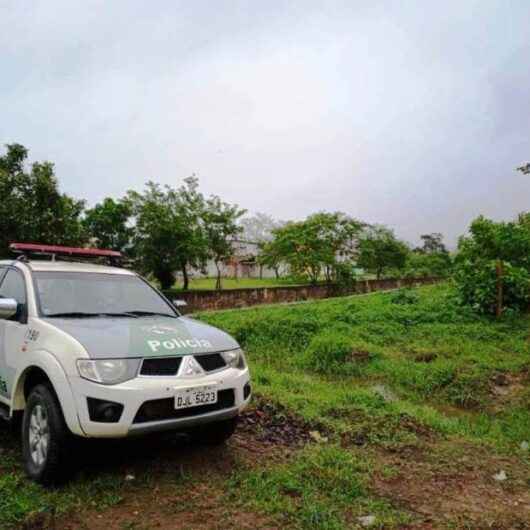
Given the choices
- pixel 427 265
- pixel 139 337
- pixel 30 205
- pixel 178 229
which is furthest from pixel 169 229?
pixel 427 265

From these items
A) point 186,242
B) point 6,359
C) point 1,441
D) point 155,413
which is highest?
point 186,242

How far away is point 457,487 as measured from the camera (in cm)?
351

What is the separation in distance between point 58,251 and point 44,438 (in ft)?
6.80

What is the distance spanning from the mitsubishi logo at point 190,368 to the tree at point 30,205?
1407 cm

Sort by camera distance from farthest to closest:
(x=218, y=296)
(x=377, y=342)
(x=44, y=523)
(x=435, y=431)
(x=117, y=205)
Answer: (x=117, y=205) < (x=218, y=296) < (x=377, y=342) < (x=435, y=431) < (x=44, y=523)

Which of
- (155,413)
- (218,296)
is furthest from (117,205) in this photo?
(155,413)

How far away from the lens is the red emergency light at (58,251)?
4430 mm

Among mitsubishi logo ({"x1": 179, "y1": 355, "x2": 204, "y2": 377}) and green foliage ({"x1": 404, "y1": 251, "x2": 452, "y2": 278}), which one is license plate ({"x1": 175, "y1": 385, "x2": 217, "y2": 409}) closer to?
mitsubishi logo ({"x1": 179, "y1": 355, "x2": 204, "y2": 377})

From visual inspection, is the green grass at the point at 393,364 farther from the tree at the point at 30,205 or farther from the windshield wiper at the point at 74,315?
the tree at the point at 30,205

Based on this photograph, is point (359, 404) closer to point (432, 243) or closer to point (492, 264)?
point (492, 264)

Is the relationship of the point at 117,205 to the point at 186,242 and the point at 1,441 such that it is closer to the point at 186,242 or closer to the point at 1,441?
the point at 186,242

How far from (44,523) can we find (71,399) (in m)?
0.74

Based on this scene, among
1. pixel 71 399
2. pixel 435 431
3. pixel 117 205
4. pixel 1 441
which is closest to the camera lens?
pixel 71 399

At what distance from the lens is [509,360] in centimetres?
743
